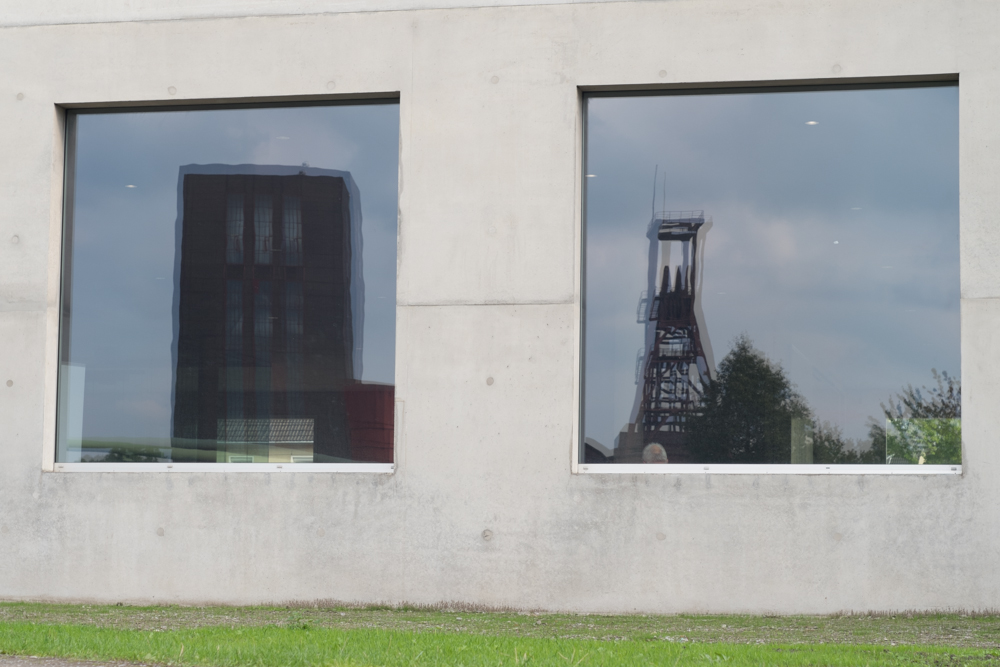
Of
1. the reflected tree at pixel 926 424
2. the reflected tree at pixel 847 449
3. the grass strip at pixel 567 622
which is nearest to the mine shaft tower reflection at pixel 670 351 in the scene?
the reflected tree at pixel 847 449

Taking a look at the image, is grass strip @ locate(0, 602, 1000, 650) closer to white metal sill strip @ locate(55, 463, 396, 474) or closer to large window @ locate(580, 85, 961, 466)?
white metal sill strip @ locate(55, 463, 396, 474)

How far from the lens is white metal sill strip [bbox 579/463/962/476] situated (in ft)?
30.1

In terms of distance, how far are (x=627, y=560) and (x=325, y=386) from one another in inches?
128

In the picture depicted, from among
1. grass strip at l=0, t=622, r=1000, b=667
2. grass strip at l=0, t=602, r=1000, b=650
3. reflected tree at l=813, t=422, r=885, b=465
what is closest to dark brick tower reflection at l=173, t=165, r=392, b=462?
grass strip at l=0, t=602, r=1000, b=650

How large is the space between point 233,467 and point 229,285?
5.79 ft

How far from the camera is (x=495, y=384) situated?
9.63 m

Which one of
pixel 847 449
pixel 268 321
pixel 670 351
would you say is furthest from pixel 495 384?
pixel 847 449

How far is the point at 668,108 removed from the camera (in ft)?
32.9

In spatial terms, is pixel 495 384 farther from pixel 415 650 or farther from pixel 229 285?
pixel 415 650

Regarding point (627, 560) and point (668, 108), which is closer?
point (627, 560)

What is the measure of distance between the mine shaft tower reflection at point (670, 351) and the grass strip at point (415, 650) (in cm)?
266

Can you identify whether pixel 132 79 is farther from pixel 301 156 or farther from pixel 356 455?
pixel 356 455

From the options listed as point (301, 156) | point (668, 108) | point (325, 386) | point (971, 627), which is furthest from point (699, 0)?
point (971, 627)

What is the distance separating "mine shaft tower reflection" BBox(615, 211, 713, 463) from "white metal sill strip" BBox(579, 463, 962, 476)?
107 millimetres
